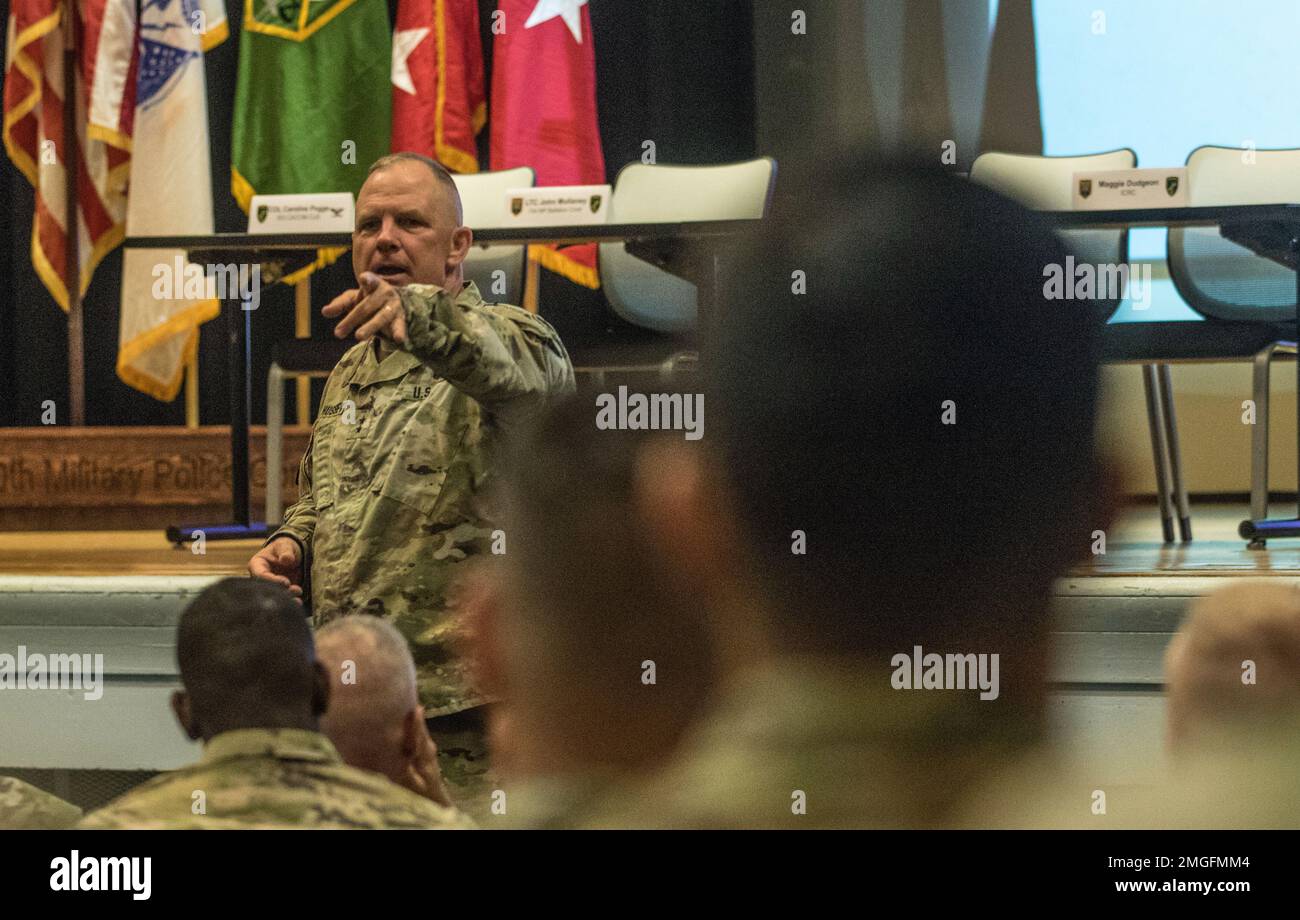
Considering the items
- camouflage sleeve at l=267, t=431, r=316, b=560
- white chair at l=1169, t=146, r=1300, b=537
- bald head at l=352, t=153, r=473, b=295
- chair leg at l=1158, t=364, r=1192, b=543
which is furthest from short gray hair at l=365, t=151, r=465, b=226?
white chair at l=1169, t=146, r=1300, b=537

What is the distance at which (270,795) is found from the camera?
0.75 meters

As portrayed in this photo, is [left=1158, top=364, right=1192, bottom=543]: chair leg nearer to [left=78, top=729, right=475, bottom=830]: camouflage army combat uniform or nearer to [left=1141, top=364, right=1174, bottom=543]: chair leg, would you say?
[left=1141, top=364, right=1174, bottom=543]: chair leg

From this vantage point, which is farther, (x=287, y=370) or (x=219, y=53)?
(x=219, y=53)

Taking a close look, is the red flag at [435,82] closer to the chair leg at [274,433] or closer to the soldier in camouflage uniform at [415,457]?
the chair leg at [274,433]

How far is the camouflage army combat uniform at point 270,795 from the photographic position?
733 millimetres

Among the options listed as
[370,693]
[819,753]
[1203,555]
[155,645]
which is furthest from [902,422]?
[1203,555]

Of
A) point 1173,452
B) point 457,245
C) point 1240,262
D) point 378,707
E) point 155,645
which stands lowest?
point 155,645

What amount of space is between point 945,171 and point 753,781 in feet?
0.82

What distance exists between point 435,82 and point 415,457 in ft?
9.09

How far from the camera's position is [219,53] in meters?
4.41

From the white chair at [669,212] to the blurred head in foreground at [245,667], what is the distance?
92.5 inches

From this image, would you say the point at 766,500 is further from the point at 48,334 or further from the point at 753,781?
the point at 48,334

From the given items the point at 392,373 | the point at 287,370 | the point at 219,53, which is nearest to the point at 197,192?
the point at 219,53

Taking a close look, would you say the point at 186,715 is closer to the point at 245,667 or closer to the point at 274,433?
the point at 245,667
